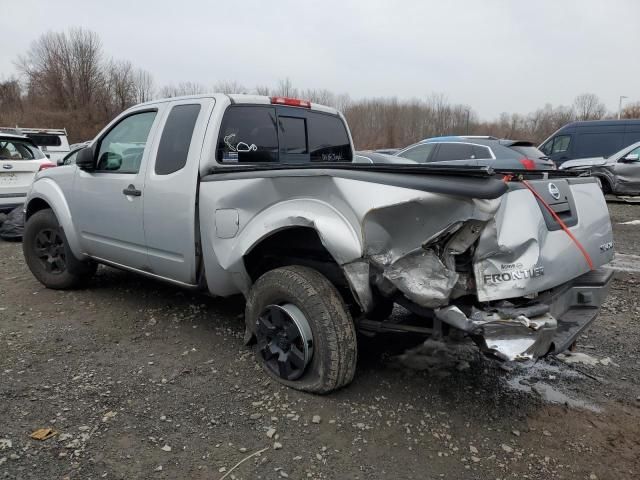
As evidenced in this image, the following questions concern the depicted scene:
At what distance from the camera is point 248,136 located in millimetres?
3957

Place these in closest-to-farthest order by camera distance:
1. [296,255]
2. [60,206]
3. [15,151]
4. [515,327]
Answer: [515,327] < [296,255] < [60,206] < [15,151]

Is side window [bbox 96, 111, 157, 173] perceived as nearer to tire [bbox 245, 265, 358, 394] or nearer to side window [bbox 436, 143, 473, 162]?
tire [bbox 245, 265, 358, 394]

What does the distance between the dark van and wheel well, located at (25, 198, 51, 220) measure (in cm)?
1466

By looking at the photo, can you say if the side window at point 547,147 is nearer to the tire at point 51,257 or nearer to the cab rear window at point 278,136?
the cab rear window at point 278,136

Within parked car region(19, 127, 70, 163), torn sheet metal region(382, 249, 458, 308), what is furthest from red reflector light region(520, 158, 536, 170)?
parked car region(19, 127, 70, 163)

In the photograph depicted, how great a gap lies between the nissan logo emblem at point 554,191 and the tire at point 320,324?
1.33 metres

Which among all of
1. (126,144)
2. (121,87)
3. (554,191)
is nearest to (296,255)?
(554,191)

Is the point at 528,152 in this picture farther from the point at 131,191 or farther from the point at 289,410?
the point at 289,410

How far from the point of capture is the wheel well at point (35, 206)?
5.33 m

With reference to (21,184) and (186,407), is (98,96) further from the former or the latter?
(186,407)

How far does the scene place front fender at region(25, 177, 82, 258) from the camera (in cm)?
486

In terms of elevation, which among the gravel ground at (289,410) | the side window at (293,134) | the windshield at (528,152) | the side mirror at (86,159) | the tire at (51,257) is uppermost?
the side window at (293,134)

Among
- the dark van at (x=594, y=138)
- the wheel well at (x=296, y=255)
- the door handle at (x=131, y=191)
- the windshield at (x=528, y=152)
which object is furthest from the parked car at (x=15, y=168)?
the dark van at (x=594, y=138)

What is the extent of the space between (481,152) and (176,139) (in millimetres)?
8468
